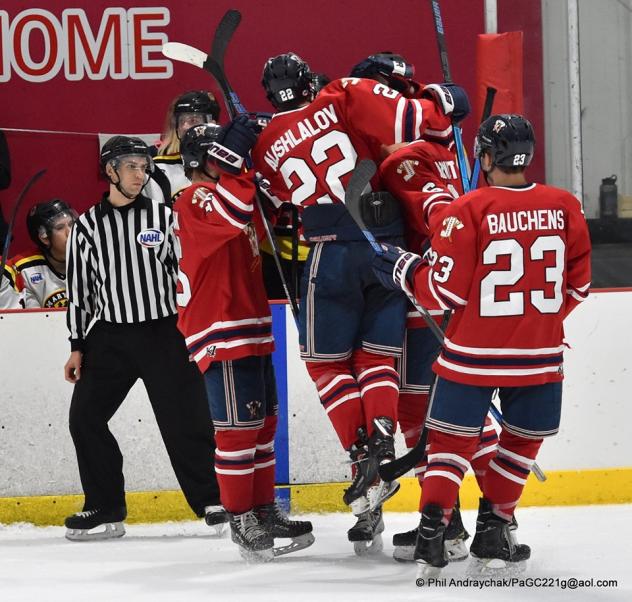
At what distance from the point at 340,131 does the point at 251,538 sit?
41.8 inches

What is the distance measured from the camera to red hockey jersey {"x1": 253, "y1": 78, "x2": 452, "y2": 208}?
345cm

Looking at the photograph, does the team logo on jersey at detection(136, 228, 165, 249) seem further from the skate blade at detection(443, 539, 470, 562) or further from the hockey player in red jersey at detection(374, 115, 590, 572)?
the skate blade at detection(443, 539, 470, 562)

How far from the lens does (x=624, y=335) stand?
429 centimetres

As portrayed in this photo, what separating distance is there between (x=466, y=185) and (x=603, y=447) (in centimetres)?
112

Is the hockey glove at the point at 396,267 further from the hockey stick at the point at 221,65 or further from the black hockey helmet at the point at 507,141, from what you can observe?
the hockey stick at the point at 221,65

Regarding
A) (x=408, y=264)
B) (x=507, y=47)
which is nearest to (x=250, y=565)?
(x=408, y=264)

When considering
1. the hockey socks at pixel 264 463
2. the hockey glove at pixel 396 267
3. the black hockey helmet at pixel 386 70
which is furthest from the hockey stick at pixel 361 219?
the hockey socks at pixel 264 463

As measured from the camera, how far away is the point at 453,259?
314 cm

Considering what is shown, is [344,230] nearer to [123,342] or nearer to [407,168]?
[407,168]

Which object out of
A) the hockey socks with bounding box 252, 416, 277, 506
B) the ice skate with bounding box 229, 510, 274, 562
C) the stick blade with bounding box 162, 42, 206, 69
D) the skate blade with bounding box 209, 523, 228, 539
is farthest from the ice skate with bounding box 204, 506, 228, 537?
the stick blade with bounding box 162, 42, 206, 69

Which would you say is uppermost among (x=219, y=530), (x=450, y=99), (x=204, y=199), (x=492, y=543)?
(x=450, y=99)

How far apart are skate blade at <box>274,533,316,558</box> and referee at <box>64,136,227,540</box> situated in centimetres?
35

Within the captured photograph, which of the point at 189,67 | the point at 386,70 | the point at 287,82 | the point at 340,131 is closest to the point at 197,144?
the point at 287,82

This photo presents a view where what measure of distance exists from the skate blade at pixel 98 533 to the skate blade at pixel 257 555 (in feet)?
1.80
